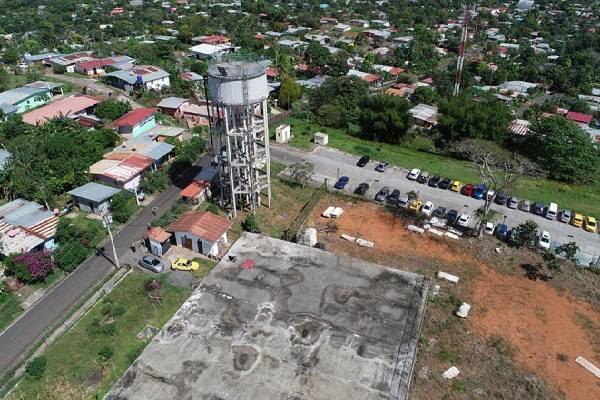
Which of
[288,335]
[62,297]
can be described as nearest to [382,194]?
[288,335]

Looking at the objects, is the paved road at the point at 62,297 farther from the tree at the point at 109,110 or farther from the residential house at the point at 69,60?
the residential house at the point at 69,60

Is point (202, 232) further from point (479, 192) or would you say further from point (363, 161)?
point (479, 192)

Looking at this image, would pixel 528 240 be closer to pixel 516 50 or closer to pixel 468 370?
pixel 468 370

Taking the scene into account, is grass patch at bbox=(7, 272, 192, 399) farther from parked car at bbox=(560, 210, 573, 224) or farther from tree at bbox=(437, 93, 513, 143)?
tree at bbox=(437, 93, 513, 143)

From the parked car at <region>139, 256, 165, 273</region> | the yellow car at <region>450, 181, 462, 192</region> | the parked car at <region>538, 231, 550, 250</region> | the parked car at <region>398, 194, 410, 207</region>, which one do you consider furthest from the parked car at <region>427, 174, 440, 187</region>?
the parked car at <region>139, 256, 165, 273</region>

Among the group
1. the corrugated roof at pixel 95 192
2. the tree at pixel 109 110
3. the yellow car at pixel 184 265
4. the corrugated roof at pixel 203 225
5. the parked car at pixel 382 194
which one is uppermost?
the tree at pixel 109 110

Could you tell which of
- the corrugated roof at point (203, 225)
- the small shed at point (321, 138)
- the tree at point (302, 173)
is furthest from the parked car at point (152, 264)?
the small shed at point (321, 138)
